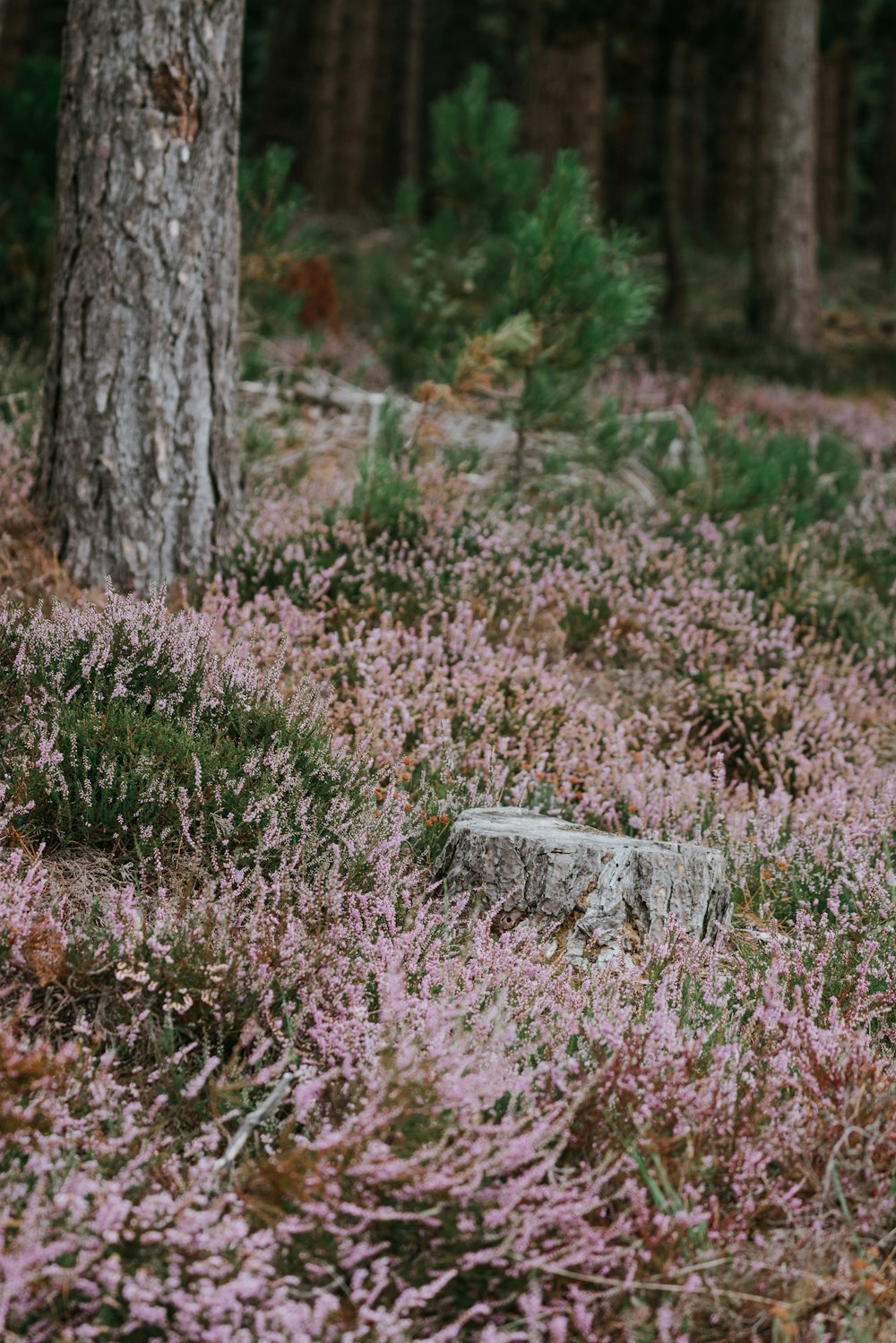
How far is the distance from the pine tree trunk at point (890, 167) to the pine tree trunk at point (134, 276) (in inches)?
807

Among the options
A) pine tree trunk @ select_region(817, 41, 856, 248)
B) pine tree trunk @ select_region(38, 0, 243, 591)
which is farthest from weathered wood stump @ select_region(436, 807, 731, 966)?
pine tree trunk @ select_region(817, 41, 856, 248)

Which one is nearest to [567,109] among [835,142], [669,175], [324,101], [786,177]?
[669,175]

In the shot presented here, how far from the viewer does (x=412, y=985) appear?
9.23 feet

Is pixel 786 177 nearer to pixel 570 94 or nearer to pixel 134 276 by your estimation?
pixel 570 94

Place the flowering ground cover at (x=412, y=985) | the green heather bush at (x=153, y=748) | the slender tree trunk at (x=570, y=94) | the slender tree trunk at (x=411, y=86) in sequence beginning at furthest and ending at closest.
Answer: the slender tree trunk at (x=411, y=86) → the slender tree trunk at (x=570, y=94) → the green heather bush at (x=153, y=748) → the flowering ground cover at (x=412, y=985)

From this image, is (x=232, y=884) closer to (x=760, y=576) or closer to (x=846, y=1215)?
(x=846, y=1215)

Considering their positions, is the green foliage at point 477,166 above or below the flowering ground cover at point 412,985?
above

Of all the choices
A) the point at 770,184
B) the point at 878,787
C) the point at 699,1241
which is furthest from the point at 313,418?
the point at 770,184

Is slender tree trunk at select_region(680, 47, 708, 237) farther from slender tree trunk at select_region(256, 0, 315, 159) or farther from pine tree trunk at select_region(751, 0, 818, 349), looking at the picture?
pine tree trunk at select_region(751, 0, 818, 349)

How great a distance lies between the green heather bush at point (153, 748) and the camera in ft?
9.80

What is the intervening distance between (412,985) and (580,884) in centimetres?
66

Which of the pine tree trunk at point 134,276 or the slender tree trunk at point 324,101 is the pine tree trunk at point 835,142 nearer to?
the slender tree trunk at point 324,101

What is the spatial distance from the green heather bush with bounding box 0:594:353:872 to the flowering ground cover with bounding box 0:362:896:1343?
0.6 inches

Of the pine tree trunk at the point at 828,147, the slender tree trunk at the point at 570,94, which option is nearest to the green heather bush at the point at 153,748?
the slender tree trunk at the point at 570,94
